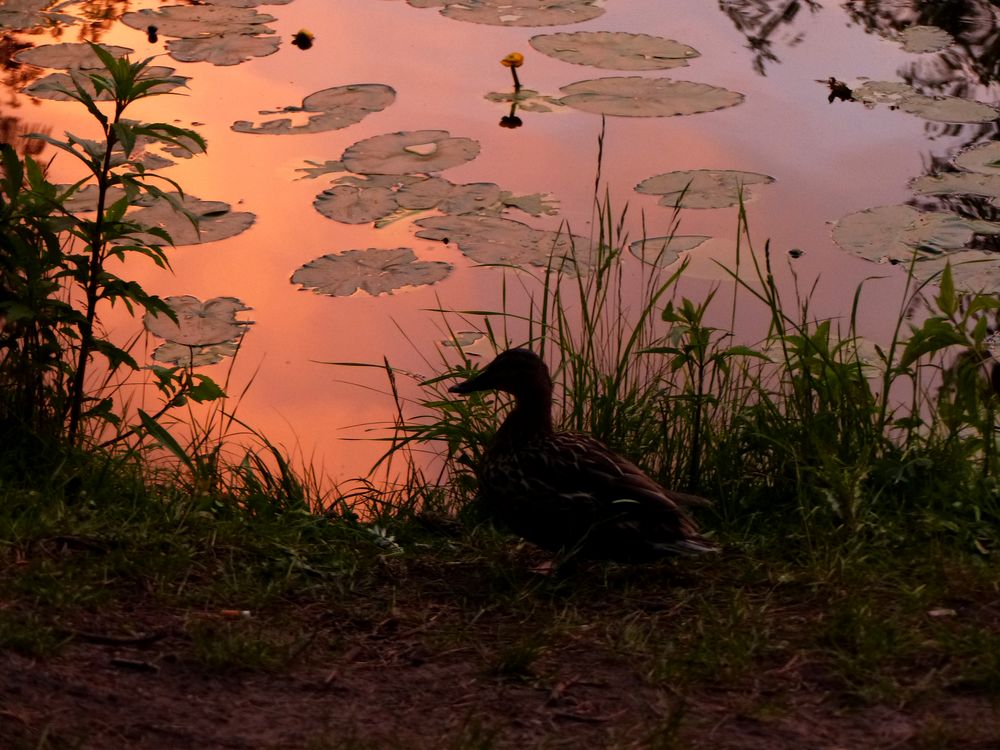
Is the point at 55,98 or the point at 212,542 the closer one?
the point at 212,542

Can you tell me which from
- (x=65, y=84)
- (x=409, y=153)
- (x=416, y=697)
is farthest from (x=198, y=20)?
(x=416, y=697)

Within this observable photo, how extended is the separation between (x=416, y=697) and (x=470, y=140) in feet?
14.8

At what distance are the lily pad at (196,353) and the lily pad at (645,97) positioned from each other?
9.94ft

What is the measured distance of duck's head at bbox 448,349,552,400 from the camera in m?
3.78

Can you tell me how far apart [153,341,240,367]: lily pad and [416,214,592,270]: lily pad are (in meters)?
1.27

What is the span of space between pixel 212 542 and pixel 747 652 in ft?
5.00

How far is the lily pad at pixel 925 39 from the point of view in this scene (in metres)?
8.37

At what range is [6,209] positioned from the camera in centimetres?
371

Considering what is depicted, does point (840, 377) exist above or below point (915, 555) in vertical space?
above

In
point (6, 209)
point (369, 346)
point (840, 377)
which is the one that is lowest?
point (369, 346)

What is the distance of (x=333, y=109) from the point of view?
286 inches

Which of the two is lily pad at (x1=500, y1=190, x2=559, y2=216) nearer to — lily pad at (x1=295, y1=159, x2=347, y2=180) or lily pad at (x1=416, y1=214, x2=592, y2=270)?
lily pad at (x1=416, y1=214, x2=592, y2=270)

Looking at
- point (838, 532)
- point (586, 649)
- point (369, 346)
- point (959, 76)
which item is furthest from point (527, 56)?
point (586, 649)

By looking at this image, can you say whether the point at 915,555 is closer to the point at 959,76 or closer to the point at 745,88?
the point at 745,88
